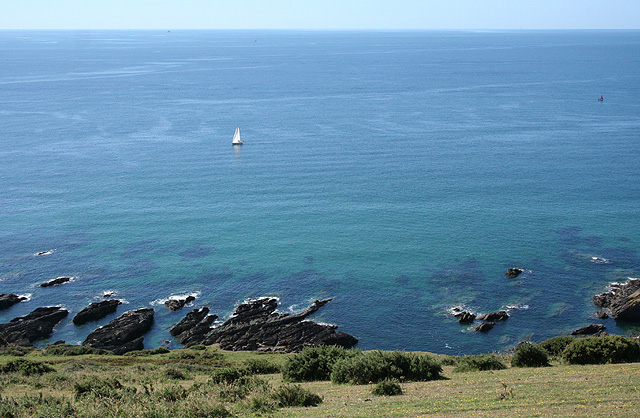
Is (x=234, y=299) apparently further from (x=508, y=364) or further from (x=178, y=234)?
(x=508, y=364)

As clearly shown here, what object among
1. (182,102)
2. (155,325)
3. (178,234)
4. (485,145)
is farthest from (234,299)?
(182,102)

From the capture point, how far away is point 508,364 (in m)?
41.7

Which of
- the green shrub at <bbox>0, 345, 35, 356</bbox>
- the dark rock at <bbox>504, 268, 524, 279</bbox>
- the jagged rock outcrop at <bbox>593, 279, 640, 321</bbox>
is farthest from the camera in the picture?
the dark rock at <bbox>504, 268, 524, 279</bbox>

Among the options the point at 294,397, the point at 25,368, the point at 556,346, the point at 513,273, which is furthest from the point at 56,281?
the point at 556,346

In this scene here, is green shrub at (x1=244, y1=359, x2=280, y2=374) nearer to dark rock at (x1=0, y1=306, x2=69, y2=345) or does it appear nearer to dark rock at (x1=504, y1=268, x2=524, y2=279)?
dark rock at (x1=0, y1=306, x2=69, y2=345)

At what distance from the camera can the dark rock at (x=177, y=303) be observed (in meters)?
65.9

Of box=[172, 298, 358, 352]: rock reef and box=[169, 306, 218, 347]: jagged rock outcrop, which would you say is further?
box=[169, 306, 218, 347]: jagged rock outcrop

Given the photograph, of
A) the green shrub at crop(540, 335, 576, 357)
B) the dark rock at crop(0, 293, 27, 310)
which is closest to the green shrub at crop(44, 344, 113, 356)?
the dark rock at crop(0, 293, 27, 310)

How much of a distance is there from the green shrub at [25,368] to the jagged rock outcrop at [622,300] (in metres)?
55.2

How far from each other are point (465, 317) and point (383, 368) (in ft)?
94.1

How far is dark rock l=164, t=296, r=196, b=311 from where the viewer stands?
6588cm

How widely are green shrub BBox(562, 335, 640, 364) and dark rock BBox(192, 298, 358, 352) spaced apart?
23795mm

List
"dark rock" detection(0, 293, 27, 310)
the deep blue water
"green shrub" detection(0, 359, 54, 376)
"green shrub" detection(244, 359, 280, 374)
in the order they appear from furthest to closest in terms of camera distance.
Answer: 1. the deep blue water
2. "dark rock" detection(0, 293, 27, 310)
3. "green shrub" detection(244, 359, 280, 374)
4. "green shrub" detection(0, 359, 54, 376)

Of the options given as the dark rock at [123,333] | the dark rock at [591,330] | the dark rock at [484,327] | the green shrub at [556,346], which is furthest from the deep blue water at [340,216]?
the green shrub at [556,346]
